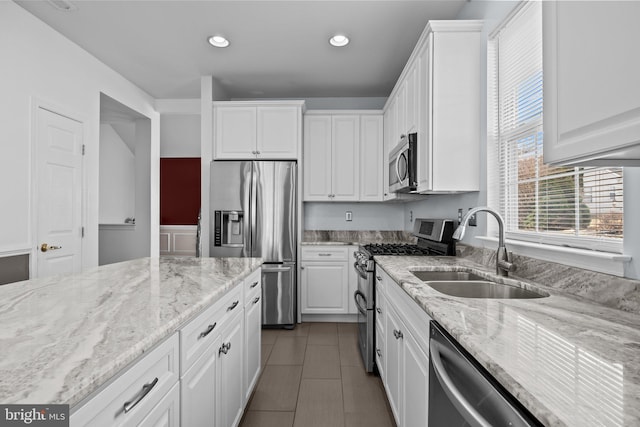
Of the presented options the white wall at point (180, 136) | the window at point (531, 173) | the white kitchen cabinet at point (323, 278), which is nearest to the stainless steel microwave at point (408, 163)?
the window at point (531, 173)

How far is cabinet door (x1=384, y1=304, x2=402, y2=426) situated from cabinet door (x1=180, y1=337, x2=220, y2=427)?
90cm

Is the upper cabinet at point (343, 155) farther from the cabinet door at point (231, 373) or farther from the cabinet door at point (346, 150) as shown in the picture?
the cabinet door at point (231, 373)

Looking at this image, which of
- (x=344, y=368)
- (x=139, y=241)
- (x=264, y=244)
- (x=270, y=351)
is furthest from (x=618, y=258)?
(x=139, y=241)

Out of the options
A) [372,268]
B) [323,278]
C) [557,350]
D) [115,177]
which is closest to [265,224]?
[323,278]

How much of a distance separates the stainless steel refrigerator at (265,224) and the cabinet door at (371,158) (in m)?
0.95

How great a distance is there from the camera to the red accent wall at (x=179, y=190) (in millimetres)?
6883

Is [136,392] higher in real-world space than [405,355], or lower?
higher

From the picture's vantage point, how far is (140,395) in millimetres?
814

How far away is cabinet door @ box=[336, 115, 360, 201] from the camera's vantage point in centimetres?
407

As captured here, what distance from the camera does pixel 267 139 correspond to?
3.83 metres

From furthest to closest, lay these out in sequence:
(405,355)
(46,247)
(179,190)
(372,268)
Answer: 1. (179,190)
2. (46,247)
3. (372,268)
4. (405,355)

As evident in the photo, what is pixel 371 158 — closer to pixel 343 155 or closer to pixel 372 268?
pixel 343 155

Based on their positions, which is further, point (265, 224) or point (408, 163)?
point (265, 224)

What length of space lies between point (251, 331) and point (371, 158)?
2.71 meters
